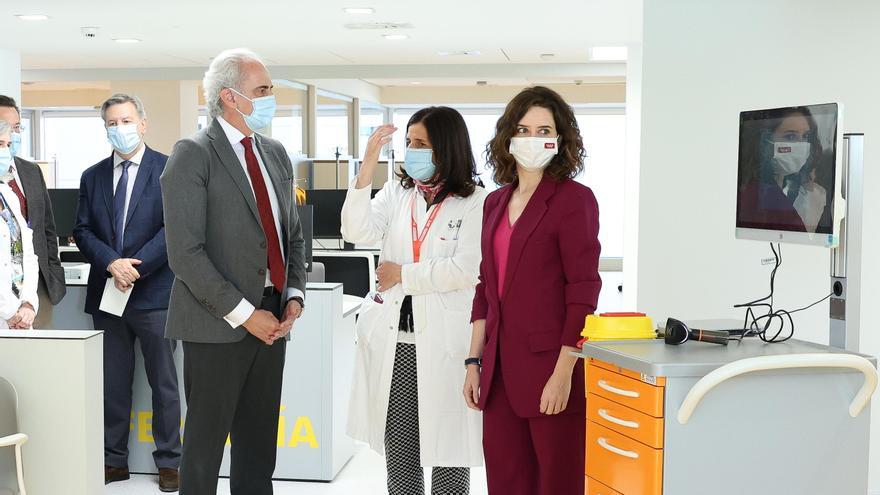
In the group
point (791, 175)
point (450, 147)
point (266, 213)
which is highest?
point (450, 147)

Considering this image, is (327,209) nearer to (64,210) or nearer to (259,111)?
(64,210)

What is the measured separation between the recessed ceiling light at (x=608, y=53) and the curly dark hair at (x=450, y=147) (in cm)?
756

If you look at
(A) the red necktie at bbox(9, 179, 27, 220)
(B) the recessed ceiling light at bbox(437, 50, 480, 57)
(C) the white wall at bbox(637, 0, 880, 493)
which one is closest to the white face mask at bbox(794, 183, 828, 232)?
(C) the white wall at bbox(637, 0, 880, 493)

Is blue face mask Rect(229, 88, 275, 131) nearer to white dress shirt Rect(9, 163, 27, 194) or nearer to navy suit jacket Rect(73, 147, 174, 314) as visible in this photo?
navy suit jacket Rect(73, 147, 174, 314)

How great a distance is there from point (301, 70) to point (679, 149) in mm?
8203

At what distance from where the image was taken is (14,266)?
132 inches

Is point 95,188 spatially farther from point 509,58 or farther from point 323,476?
point 509,58

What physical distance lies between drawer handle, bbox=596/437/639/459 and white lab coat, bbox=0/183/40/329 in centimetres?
210

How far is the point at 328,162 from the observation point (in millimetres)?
10531

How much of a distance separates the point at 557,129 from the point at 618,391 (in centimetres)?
80

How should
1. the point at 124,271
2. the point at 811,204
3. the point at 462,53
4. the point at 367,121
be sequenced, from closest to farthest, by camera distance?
the point at 811,204 → the point at 124,271 → the point at 462,53 → the point at 367,121

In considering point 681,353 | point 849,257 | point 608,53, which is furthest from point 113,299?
point 608,53

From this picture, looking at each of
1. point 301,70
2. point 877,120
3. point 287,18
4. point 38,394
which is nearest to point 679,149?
point 877,120

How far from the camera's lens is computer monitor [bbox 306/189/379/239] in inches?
312
